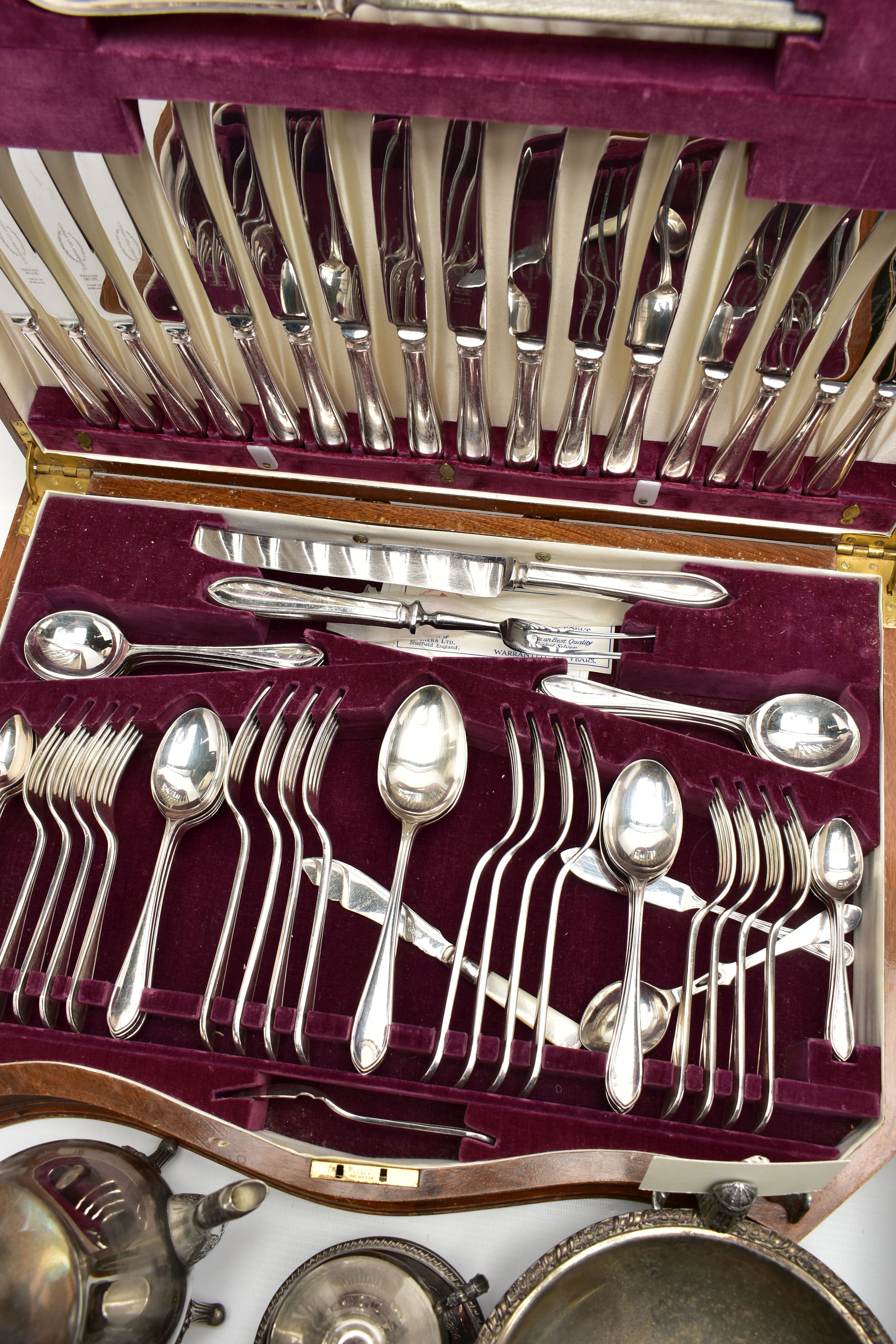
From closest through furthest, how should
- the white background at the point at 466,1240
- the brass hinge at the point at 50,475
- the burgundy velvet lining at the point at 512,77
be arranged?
the burgundy velvet lining at the point at 512,77 → the white background at the point at 466,1240 → the brass hinge at the point at 50,475

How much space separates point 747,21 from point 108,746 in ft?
2.80

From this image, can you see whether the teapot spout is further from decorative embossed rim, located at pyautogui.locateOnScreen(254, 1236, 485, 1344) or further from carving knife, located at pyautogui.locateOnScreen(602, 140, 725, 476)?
carving knife, located at pyautogui.locateOnScreen(602, 140, 725, 476)

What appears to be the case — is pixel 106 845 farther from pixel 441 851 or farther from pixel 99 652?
pixel 441 851

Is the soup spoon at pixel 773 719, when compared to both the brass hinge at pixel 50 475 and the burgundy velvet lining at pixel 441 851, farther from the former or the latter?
the brass hinge at pixel 50 475

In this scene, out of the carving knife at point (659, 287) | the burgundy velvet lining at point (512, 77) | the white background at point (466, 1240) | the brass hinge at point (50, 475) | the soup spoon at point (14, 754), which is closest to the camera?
the burgundy velvet lining at point (512, 77)

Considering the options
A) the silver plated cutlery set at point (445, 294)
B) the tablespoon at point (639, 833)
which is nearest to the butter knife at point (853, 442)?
the silver plated cutlery set at point (445, 294)

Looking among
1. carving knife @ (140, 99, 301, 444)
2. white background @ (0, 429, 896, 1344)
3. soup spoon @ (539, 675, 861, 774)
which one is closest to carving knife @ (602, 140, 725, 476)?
soup spoon @ (539, 675, 861, 774)

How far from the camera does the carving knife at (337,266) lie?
0.82 meters

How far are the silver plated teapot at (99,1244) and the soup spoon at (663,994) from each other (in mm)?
332

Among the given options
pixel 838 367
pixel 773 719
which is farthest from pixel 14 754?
pixel 838 367

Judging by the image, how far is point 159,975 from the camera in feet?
Answer: 3.14

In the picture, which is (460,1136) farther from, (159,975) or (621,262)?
(621,262)

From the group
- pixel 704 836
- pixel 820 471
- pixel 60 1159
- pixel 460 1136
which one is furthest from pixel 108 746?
pixel 820 471

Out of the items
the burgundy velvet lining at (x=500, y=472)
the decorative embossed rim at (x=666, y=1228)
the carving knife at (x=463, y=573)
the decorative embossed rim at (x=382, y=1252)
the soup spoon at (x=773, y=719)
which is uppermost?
the burgundy velvet lining at (x=500, y=472)
